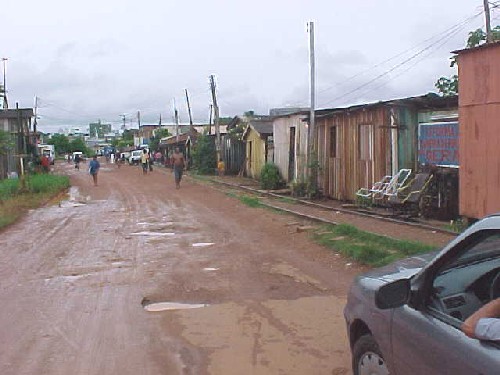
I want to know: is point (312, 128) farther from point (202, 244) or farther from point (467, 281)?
point (467, 281)

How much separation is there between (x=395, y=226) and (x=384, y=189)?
2990 millimetres

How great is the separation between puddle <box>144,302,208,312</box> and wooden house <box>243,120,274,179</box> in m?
24.6

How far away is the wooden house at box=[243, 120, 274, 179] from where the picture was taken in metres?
34.1

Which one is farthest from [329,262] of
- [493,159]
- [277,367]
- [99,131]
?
[99,131]

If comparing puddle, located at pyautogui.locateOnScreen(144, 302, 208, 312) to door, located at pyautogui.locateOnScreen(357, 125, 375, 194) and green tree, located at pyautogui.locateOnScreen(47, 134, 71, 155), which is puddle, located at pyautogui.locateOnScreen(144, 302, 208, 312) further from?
green tree, located at pyautogui.locateOnScreen(47, 134, 71, 155)

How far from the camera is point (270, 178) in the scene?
1099 inches

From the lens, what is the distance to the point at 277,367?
579 cm

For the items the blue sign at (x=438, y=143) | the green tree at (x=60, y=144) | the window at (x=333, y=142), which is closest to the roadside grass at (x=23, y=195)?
the window at (x=333, y=142)

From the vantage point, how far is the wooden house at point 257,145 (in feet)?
112

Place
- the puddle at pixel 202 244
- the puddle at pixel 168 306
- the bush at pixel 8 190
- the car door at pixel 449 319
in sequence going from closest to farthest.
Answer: the car door at pixel 449 319, the puddle at pixel 168 306, the puddle at pixel 202 244, the bush at pixel 8 190

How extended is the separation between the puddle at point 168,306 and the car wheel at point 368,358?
3673mm

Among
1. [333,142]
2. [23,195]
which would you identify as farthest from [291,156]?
[23,195]

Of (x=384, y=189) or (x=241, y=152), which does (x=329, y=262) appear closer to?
(x=384, y=189)

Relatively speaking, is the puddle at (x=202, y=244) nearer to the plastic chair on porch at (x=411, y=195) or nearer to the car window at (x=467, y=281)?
the plastic chair on porch at (x=411, y=195)
